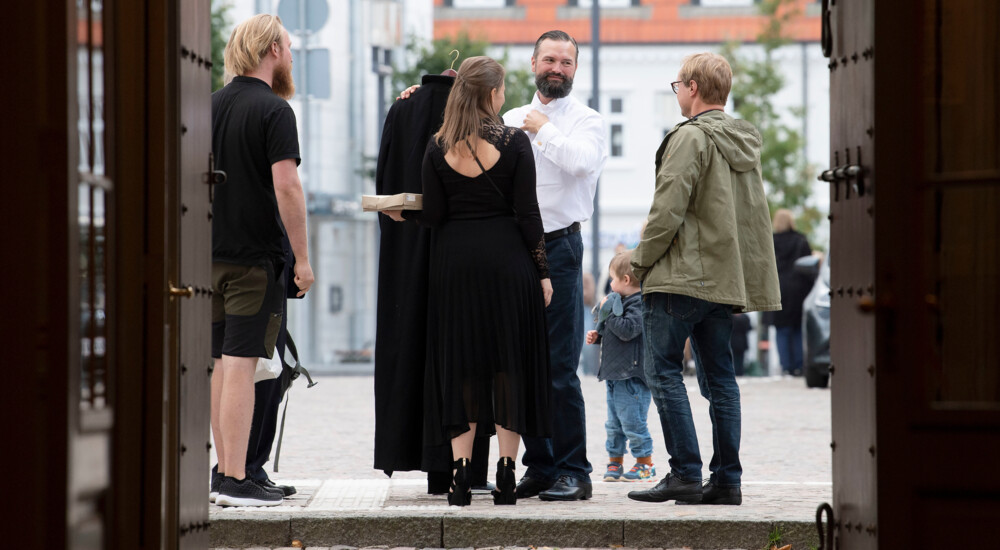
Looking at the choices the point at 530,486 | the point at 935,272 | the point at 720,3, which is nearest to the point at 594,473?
the point at 530,486

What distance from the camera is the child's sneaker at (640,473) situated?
8125mm

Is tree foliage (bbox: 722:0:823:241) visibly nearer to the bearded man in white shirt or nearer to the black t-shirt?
the bearded man in white shirt

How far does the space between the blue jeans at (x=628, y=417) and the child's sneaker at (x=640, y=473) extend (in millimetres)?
69

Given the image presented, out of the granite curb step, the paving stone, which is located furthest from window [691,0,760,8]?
the paving stone

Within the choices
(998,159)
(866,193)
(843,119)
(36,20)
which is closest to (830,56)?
(843,119)

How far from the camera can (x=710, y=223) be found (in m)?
6.80

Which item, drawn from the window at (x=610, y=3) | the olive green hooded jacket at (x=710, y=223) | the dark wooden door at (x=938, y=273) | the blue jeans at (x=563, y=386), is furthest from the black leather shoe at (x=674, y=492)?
the window at (x=610, y=3)

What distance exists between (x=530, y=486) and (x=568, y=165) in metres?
1.61

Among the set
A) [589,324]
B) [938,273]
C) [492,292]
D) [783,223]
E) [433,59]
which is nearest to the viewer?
[938,273]

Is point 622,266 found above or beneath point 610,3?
beneath

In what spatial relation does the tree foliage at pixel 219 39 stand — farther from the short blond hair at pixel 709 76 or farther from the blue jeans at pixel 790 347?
the short blond hair at pixel 709 76

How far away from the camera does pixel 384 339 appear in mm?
7047

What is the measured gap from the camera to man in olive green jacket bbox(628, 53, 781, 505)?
22.1 ft

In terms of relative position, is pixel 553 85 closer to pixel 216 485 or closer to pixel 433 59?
pixel 216 485
